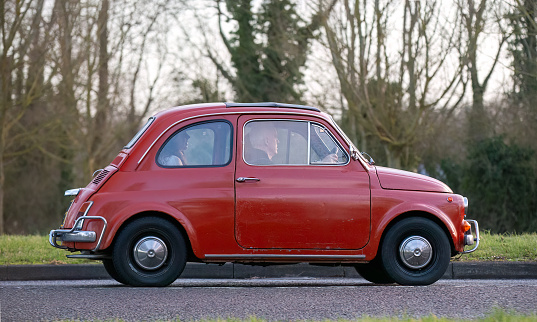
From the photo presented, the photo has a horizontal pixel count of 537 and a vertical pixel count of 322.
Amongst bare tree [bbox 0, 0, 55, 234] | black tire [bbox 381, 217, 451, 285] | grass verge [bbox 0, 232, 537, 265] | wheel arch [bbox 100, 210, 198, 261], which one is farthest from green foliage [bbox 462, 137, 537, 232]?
wheel arch [bbox 100, 210, 198, 261]

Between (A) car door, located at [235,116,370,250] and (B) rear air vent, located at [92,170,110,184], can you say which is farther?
(B) rear air vent, located at [92,170,110,184]

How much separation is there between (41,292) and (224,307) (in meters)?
2.06

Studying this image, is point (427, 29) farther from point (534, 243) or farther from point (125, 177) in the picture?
point (125, 177)

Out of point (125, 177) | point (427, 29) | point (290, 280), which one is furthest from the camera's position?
point (427, 29)

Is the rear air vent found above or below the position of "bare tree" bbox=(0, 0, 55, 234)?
below

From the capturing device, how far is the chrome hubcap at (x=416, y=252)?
779 centimetres

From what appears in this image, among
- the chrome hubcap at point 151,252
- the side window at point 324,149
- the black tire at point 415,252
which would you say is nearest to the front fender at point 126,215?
the chrome hubcap at point 151,252

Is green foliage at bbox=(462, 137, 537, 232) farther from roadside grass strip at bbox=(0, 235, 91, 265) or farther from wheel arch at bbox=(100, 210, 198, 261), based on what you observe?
wheel arch at bbox=(100, 210, 198, 261)

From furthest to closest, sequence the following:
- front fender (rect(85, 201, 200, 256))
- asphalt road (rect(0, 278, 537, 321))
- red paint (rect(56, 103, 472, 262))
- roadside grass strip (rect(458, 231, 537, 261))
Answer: roadside grass strip (rect(458, 231, 537, 261)) → red paint (rect(56, 103, 472, 262)) → front fender (rect(85, 201, 200, 256)) → asphalt road (rect(0, 278, 537, 321))

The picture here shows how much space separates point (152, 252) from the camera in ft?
24.7

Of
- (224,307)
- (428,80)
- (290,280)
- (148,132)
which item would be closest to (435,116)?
(428,80)

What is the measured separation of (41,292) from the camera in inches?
286

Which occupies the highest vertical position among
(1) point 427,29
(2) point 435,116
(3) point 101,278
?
(1) point 427,29

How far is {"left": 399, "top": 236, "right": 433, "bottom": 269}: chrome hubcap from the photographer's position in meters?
7.79
